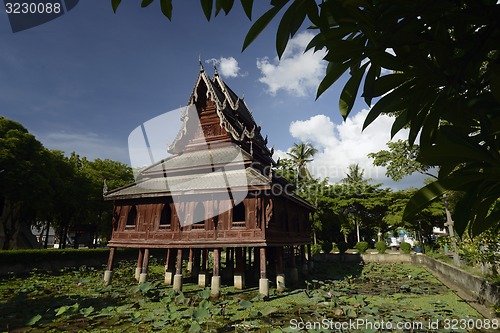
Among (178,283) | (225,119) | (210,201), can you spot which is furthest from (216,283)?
(225,119)

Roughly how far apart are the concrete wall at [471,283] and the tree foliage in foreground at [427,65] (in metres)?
10.7

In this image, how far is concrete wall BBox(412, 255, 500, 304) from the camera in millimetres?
9172

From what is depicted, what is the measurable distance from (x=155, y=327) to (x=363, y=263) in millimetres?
23477

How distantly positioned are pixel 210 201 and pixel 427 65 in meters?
13.3

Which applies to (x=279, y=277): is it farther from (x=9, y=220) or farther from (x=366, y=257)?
(x=9, y=220)

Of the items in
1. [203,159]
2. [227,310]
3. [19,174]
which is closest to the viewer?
[227,310]

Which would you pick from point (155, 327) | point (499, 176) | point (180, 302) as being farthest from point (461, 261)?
point (499, 176)

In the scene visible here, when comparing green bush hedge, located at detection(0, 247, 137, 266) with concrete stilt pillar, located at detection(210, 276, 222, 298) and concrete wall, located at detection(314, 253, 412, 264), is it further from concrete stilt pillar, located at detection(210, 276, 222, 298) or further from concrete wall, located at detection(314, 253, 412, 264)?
concrete wall, located at detection(314, 253, 412, 264)

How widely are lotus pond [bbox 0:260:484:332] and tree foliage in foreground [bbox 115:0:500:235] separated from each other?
7.16 meters

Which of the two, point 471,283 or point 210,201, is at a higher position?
point 210,201

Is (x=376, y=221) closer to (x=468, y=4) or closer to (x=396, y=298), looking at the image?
(x=396, y=298)

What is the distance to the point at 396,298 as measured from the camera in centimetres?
1176

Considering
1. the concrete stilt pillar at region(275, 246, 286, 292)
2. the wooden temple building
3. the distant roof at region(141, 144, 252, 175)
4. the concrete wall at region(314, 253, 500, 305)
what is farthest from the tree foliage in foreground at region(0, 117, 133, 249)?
the concrete wall at region(314, 253, 500, 305)

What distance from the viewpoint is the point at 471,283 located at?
1162 centimetres
